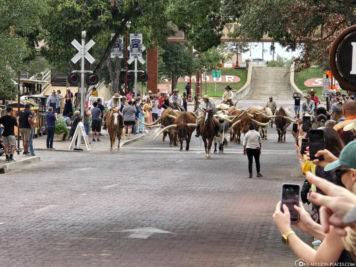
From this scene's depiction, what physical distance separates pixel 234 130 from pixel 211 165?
1158 cm

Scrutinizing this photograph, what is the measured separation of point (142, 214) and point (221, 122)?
64.5 feet

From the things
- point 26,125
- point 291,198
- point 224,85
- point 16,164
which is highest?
point 224,85

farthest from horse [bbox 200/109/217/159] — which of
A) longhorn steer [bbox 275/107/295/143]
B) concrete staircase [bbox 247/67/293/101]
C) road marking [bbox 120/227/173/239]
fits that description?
concrete staircase [bbox 247/67/293/101]

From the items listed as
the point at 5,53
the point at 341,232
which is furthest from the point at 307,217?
the point at 5,53

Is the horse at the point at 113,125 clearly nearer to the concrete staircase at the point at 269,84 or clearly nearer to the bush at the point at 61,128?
the bush at the point at 61,128

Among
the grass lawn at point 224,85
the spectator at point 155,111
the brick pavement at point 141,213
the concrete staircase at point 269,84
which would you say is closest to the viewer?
the brick pavement at point 141,213

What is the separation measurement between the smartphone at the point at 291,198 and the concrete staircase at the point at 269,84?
94218 millimetres

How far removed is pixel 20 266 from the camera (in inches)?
414

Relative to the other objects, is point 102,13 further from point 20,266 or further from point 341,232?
point 341,232

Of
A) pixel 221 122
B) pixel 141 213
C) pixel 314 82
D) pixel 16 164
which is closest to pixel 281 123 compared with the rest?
pixel 221 122

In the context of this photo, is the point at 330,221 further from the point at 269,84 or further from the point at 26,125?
the point at 269,84

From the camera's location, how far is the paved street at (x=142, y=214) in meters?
11.4

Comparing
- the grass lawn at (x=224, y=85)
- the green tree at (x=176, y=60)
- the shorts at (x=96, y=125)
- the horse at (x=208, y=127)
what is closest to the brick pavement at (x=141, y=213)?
the horse at (x=208, y=127)

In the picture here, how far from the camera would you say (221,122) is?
35125 millimetres
